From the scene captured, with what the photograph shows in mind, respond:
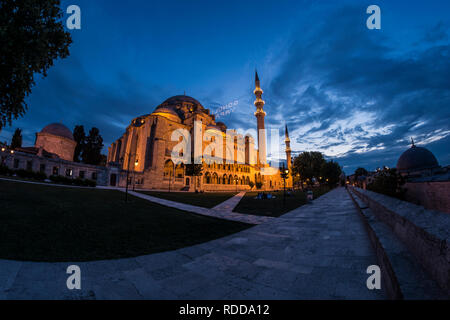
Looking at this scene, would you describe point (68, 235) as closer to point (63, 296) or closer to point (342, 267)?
point (63, 296)

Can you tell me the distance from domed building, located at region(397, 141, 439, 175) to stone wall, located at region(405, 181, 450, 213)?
28766 millimetres

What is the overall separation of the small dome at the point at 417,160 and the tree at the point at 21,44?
56474 mm

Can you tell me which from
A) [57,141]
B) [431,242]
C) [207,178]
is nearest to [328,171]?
[207,178]

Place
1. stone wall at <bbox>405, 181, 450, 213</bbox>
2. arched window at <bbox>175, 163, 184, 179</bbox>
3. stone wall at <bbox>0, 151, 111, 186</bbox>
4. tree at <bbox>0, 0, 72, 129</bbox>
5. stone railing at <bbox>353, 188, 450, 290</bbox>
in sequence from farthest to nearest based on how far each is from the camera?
1. arched window at <bbox>175, 163, 184, 179</bbox>
2. stone wall at <bbox>0, 151, 111, 186</bbox>
3. stone wall at <bbox>405, 181, 450, 213</bbox>
4. tree at <bbox>0, 0, 72, 129</bbox>
5. stone railing at <bbox>353, 188, 450, 290</bbox>

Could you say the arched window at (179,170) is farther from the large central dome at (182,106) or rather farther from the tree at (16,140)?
the tree at (16,140)

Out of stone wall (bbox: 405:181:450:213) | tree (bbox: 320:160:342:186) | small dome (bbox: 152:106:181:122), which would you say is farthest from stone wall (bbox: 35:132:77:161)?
tree (bbox: 320:160:342:186)

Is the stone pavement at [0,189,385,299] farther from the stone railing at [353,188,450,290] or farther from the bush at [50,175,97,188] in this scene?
the bush at [50,175,97,188]

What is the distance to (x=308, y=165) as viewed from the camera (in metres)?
46.6

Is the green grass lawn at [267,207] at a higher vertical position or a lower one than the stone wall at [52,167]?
lower

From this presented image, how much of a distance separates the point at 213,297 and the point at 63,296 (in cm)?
205

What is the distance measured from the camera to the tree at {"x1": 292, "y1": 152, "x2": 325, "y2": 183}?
46.1 metres

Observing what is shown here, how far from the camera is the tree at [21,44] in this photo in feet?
20.0

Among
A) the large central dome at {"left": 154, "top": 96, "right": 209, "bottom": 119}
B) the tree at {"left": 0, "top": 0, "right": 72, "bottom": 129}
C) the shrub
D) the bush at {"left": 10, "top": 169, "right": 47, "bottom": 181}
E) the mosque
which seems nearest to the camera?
the tree at {"left": 0, "top": 0, "right": 72, "bottom": 129}

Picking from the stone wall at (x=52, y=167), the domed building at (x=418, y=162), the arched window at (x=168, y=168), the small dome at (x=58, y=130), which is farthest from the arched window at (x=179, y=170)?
the domed building at (x=418, y=162)
